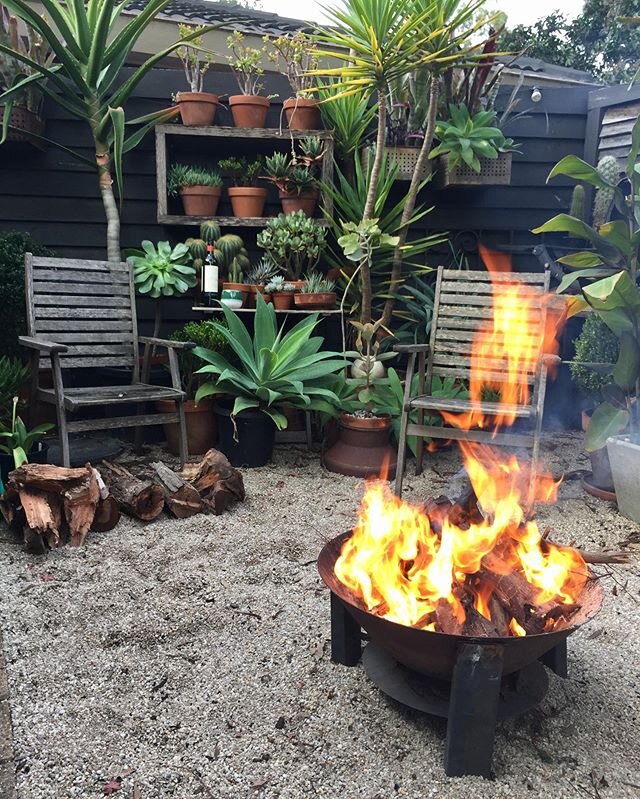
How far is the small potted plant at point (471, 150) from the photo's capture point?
3.91 m

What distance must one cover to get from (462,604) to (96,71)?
11.7 ft

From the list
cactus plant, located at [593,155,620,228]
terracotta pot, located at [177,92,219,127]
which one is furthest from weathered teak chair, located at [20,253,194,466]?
cactus plant, located at [593,155,620,228]

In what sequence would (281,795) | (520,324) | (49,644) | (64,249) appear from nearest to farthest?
(281,795) < (49,644) < (520,324) < (64,249)

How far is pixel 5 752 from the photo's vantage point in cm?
138

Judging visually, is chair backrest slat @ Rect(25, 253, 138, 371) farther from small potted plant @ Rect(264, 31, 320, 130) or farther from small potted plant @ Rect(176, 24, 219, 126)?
small potted plant @ Rect(264, 31, 320, 130)

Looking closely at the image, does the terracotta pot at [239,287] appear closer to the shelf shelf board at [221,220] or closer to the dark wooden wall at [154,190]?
the shelf shelf board at [221,220]

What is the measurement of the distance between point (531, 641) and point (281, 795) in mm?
595

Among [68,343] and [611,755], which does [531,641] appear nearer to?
[611,755]

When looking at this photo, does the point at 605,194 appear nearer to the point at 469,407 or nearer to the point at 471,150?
the point at 471,150

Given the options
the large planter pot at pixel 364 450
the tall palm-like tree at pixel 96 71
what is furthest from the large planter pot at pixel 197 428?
the tall palm-like tree at pixel 96 71

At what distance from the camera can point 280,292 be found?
3.90 metres

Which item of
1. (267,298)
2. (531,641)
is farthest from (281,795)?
(267,298)

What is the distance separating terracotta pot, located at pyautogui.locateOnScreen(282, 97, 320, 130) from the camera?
13.3 ft

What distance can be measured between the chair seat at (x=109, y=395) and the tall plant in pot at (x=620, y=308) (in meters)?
2.01
